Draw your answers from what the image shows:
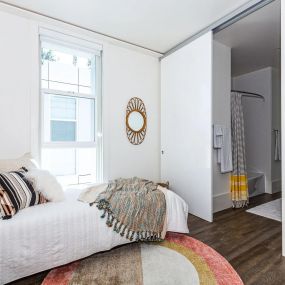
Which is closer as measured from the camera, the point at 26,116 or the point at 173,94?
the point at 26,116

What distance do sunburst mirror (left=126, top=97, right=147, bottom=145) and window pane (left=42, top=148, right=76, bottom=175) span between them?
0.93 m

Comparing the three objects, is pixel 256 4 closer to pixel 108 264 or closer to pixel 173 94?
pixel 173 94

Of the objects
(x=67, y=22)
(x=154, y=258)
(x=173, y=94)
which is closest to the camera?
(x=154, y=258)

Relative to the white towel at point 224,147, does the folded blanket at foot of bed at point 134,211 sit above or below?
below

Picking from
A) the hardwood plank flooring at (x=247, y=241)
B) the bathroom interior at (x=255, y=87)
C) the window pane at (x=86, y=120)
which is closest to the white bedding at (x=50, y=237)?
the hardwood plank flooring at (x=247, y=241)

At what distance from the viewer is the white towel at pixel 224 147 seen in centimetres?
303

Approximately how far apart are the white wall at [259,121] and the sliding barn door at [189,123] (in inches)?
84.1

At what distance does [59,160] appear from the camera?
2.96 m

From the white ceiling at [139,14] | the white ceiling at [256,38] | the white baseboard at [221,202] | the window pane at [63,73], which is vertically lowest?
the white baseboard at [221,202]

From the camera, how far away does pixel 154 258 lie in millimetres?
1883

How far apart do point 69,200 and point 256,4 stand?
2812 mm

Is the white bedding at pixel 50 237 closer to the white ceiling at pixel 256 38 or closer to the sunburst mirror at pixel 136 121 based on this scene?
the sunburst mirror at pixel 136 121

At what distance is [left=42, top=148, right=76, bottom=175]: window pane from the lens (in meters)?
2.84

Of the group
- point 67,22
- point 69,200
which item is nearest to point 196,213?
point 69,200
